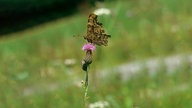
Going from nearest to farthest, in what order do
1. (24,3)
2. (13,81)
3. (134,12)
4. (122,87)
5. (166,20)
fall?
(13,81) → (122,87) → (166,20) → (134,12) → (24,3)

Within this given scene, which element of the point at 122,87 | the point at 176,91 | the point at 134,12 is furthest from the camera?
the point at 134,12

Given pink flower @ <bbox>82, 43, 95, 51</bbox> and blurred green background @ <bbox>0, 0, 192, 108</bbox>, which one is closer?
pink flower @ <bbox>82, 43, 95, 51</bbox>

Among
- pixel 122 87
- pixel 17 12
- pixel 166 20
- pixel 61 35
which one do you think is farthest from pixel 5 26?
pixel 122 87

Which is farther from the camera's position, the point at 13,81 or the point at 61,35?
the point at 61,35

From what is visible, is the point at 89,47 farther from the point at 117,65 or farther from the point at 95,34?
the point at 117,65

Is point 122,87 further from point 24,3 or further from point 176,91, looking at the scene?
point 24,3

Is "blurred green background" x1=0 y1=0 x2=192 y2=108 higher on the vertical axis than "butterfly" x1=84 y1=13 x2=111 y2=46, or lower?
higher
